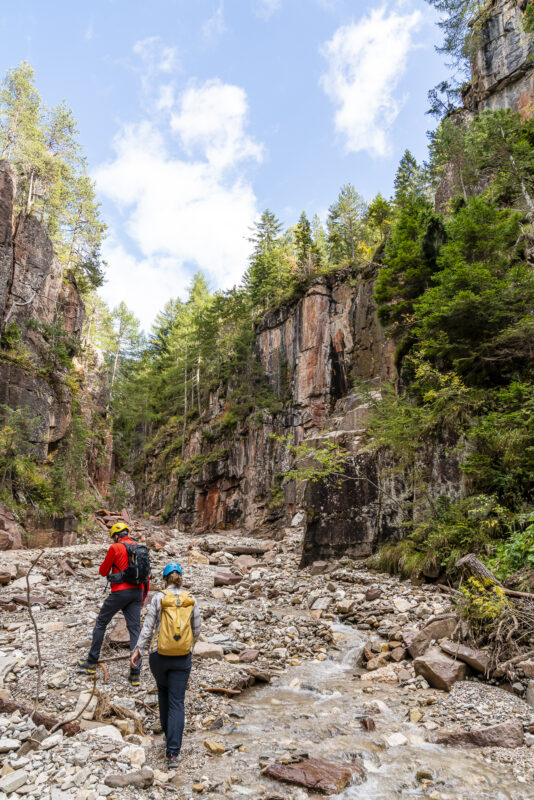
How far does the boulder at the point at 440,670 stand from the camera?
5.88m

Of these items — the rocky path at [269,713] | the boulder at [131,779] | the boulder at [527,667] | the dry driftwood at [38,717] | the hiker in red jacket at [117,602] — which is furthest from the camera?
the hiker in red jacket at [117,602]

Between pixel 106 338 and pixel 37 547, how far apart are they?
3074 centimetres

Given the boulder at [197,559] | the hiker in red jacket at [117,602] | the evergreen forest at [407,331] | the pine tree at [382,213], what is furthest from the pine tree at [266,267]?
the hiker in red jacket at [117,602]

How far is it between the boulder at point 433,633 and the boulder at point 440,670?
55cm

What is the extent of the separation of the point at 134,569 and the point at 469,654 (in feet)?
16.1

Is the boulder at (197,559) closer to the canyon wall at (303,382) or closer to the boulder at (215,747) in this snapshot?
the canyon wall at (303,382)

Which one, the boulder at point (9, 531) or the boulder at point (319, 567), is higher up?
the boulder at point (9, 531)

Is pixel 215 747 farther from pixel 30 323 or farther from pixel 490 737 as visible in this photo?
pixel 30 323

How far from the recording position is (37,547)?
57.7 feet

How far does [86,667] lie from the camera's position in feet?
20.0

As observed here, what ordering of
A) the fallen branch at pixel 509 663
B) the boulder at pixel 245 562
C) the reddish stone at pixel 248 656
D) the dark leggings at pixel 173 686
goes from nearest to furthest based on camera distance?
the dark leggings at pixel 173 686, the fallen branch at pixel 509 663, the reddish stone at pixel 248 656, the boulder at pixel 245 562

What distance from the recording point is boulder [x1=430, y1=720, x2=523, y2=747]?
4480 mm

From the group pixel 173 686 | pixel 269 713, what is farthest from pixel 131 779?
pixel 269 713

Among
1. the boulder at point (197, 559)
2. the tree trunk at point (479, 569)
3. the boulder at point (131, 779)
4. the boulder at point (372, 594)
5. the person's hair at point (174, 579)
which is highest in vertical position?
the person's hair at point (174, 579)
